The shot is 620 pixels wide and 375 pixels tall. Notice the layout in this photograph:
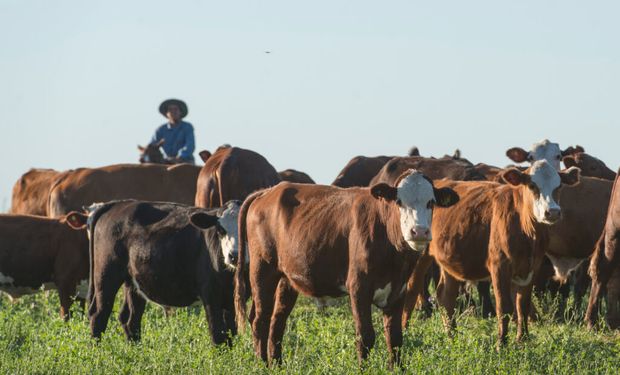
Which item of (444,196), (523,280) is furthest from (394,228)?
(523,280)

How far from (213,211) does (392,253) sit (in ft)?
8.42

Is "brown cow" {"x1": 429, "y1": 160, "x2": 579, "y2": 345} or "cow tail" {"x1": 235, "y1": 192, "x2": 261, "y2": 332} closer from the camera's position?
"cow tail" {"x1": 235, "y1": 192, "x2": 261, "y2": 332}

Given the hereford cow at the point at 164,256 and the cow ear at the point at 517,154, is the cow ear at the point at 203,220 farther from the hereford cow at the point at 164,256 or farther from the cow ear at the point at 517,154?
the cow ear at the point at 517,154

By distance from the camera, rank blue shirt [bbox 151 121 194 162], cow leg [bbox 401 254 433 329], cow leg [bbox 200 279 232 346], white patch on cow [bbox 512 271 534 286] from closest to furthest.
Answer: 1. cow leg [bbox 200 279 232 346]
2. white patch on cow [bbox 512 271 534 286]
3. cow leg [bbox 401 254 433 329]
4. blue shirt [bbox 151 121 194 162]

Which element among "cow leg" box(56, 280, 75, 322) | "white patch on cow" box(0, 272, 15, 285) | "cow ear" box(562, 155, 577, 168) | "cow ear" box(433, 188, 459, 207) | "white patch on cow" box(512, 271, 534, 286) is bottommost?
"cow leg" box(56, 280, 75, 322)

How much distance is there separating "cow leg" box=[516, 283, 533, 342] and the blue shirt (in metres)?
9.70

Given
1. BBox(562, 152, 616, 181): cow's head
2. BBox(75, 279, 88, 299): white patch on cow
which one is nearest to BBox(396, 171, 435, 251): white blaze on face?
BBox(75, 279, 88, 299): white patch on cow

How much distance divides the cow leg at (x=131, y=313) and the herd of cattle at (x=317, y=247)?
1cm

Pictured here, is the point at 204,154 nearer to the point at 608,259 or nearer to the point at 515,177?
the point at 608,259

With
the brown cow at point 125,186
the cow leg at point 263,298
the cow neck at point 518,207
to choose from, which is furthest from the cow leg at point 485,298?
the brown cow at point 125,186

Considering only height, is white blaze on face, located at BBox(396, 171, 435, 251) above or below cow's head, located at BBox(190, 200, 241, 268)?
above

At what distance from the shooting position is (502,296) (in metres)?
12.6

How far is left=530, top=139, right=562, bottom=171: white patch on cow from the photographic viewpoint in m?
17.8

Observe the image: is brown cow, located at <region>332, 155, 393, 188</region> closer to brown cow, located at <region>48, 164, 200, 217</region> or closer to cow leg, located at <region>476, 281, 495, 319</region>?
brown cow, located at <region>48, 164, 200, 217</region>
